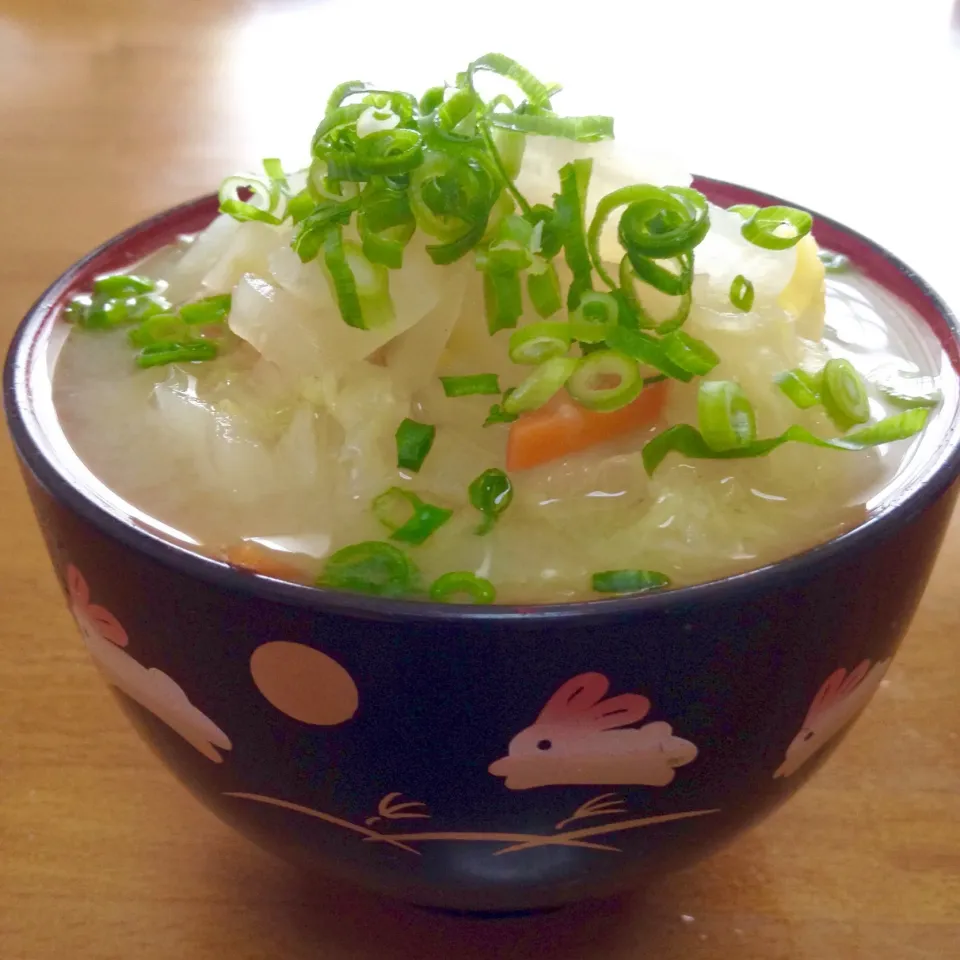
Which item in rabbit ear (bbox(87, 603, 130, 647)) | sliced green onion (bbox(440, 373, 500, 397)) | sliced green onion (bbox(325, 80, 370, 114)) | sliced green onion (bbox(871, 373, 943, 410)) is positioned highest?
sliced green onion (bbox(325, 80, 370, 114))

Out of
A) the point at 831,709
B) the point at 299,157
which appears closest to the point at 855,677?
the point at 831,709

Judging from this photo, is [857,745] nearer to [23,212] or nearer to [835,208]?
[835,208]

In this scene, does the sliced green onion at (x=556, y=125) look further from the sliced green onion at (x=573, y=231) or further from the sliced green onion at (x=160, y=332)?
the sliced green onion at (x=160, y=332)

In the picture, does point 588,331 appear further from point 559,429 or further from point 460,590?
point 460,590

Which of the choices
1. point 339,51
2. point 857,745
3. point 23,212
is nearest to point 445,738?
point 857,745

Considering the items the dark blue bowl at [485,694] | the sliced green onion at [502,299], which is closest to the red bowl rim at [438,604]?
the dark blue bowl at [485,694]

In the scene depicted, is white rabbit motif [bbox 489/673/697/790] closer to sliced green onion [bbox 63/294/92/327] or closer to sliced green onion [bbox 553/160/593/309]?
sliced green onion [bbox 553/160/593/309]

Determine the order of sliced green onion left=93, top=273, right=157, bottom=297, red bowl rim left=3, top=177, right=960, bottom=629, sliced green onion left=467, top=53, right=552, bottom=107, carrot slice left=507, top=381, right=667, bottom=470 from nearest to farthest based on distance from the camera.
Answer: red bowl rim left=3, top=177, right=960, bottom=629 < carrot slice left=507, top=381, right=667, bottom=470 < sliced green onion left=467, top=53, right=552, bottom=107 < sliced green onion left=93, top=273, right=157, bottom=297

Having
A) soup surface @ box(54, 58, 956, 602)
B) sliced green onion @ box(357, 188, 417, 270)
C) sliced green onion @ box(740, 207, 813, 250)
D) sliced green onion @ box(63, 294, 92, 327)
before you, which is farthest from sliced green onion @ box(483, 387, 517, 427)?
sliced green onion @ box(63, 294, 92, 327)
